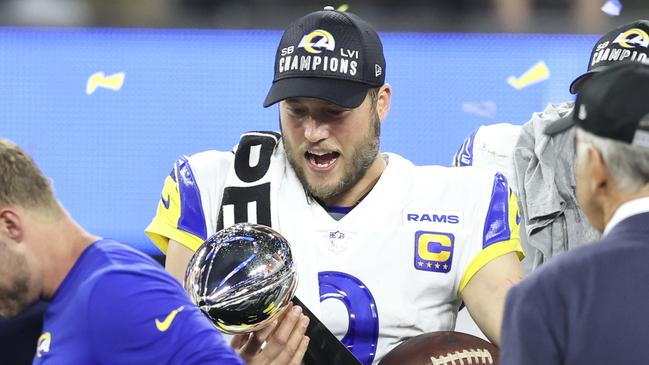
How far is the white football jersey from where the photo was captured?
8.84ft

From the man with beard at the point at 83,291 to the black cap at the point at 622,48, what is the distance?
161cm

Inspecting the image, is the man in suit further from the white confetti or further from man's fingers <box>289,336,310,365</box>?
the white confetti

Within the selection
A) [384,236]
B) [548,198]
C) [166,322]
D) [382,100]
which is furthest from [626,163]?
[548,198]

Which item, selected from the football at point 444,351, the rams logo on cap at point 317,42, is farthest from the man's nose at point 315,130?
the football at point 444,351

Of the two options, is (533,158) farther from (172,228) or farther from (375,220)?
(172,228)

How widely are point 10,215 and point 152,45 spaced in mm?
2477

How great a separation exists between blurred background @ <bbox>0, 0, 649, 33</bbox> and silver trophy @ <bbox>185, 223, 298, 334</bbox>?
1.98m

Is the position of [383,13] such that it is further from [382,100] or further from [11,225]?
[11,225]

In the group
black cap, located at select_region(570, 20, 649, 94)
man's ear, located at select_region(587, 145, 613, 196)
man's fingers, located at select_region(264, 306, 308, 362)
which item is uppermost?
black cap, located at select_region(570, 20, 649, 94)

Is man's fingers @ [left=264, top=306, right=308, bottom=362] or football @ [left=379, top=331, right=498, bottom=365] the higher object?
man's fingers @ [left=264, top=306, right=308, bottom=362]

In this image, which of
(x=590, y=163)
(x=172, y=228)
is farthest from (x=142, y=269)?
(x=172, y=228)

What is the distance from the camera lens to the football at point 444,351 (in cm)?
241

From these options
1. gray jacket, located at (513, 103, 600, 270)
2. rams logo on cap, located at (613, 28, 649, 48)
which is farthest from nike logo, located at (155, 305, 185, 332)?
rams logo on cap, located at (613, 28, 649, 48)

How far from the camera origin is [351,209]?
9.33ft
